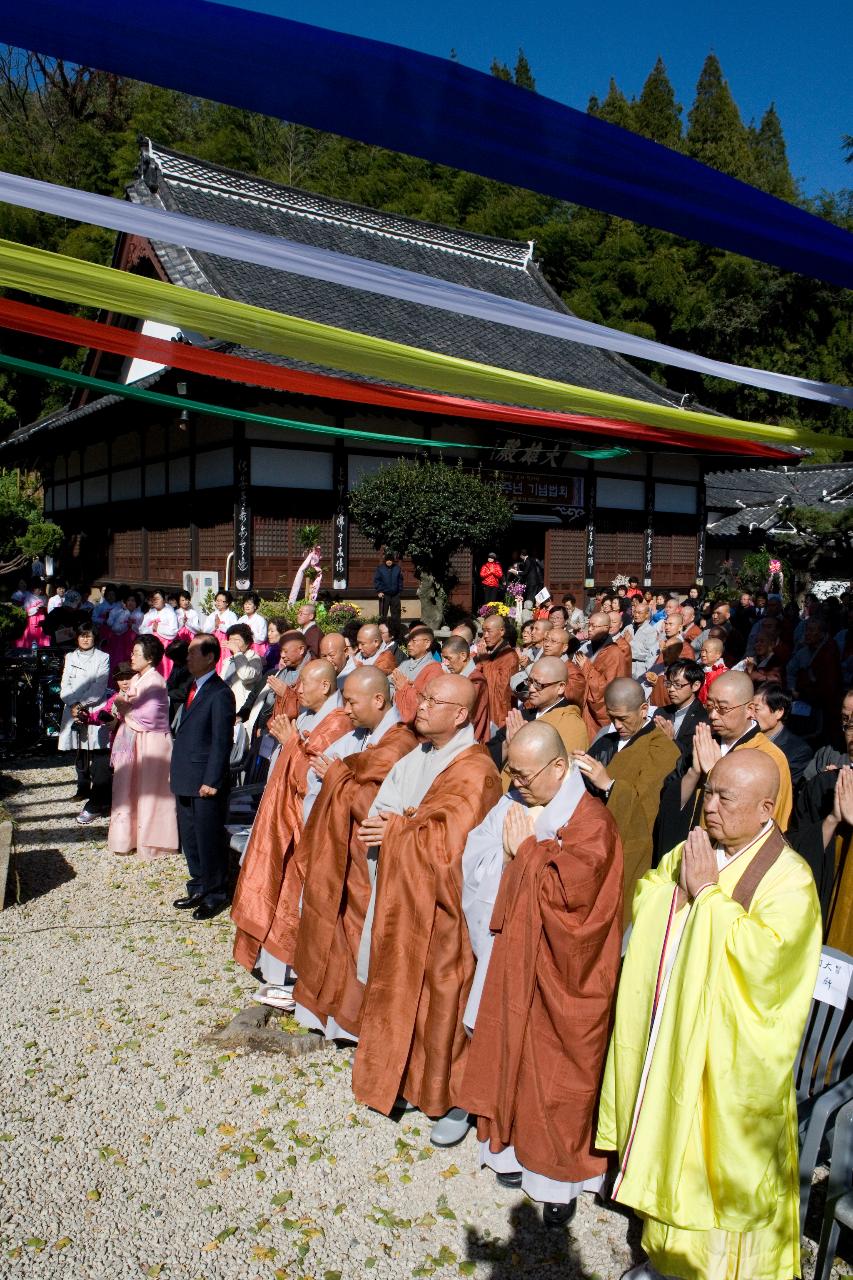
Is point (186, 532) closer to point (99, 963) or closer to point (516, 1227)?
point (99, 963)

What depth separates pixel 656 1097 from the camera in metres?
2.92

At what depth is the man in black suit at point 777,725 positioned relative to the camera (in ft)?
16.5

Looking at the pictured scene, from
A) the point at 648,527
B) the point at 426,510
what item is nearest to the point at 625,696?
the point at 426,510

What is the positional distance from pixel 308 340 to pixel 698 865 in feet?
8.91

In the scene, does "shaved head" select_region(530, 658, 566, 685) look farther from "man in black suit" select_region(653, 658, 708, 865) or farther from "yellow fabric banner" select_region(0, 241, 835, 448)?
"yellow fabric banner" select_region(0, 241, 835, 448)

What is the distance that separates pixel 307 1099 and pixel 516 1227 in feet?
3.78

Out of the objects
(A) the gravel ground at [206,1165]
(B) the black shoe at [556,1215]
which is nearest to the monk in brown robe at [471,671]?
(A) the gravel ground at [206,1165]

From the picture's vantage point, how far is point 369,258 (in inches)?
742

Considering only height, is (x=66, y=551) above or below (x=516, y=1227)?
above

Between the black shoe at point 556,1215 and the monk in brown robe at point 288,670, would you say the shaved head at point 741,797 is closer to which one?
the black shoe at point 556,1215

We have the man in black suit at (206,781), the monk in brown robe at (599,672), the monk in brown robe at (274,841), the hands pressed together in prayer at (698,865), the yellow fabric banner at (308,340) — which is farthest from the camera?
the monk in brown robe at (599,672)

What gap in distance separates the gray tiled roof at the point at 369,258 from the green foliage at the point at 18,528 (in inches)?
214

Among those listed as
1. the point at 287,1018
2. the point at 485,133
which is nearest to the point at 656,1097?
the point at 287,1018

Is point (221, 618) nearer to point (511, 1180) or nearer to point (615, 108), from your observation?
point (511, 1180)
